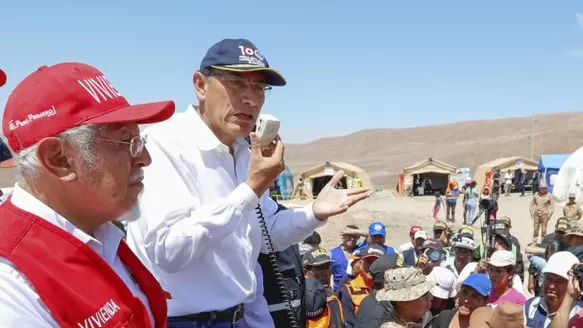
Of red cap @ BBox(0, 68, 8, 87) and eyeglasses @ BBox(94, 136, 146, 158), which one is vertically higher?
red cap @ BBox(0, 68, 8, 87)

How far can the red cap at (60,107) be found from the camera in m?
1.37

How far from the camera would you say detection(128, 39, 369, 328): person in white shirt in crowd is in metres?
2.03

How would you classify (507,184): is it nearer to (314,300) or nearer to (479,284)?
(479,284)

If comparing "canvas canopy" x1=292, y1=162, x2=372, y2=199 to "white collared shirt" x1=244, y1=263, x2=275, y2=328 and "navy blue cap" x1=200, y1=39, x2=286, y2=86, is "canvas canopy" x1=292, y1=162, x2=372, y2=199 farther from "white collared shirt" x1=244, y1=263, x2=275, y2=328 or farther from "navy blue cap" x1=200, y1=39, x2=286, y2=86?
"navy blue cap" x1=200, y1=39, x2=286, y2=86

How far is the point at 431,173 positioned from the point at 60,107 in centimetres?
3368


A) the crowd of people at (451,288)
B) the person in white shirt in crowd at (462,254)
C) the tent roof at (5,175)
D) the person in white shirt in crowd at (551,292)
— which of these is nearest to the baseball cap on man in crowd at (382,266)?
the crowd of people at (451,288)

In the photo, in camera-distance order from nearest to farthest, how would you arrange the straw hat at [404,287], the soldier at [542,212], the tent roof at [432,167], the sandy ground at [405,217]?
1. the straw hat at [404,287]
2. the soldier at [542,212]
3. the sandy ground at [405,217]
4. the tent roof at [432,167]

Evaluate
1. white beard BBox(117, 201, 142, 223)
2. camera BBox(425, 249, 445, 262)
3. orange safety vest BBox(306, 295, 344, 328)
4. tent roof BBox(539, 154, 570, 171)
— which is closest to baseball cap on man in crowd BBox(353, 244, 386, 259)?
camera BBox(425, 249, 445, 262)

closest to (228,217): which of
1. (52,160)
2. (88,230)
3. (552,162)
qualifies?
(88,230)

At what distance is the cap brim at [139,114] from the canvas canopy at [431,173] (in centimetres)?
3108

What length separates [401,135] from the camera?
10838cm

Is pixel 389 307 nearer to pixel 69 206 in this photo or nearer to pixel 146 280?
pixel 146 280

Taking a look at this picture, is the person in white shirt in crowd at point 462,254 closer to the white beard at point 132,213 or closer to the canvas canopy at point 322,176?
the white beard at point 132,213

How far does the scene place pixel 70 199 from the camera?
4.66 feet
